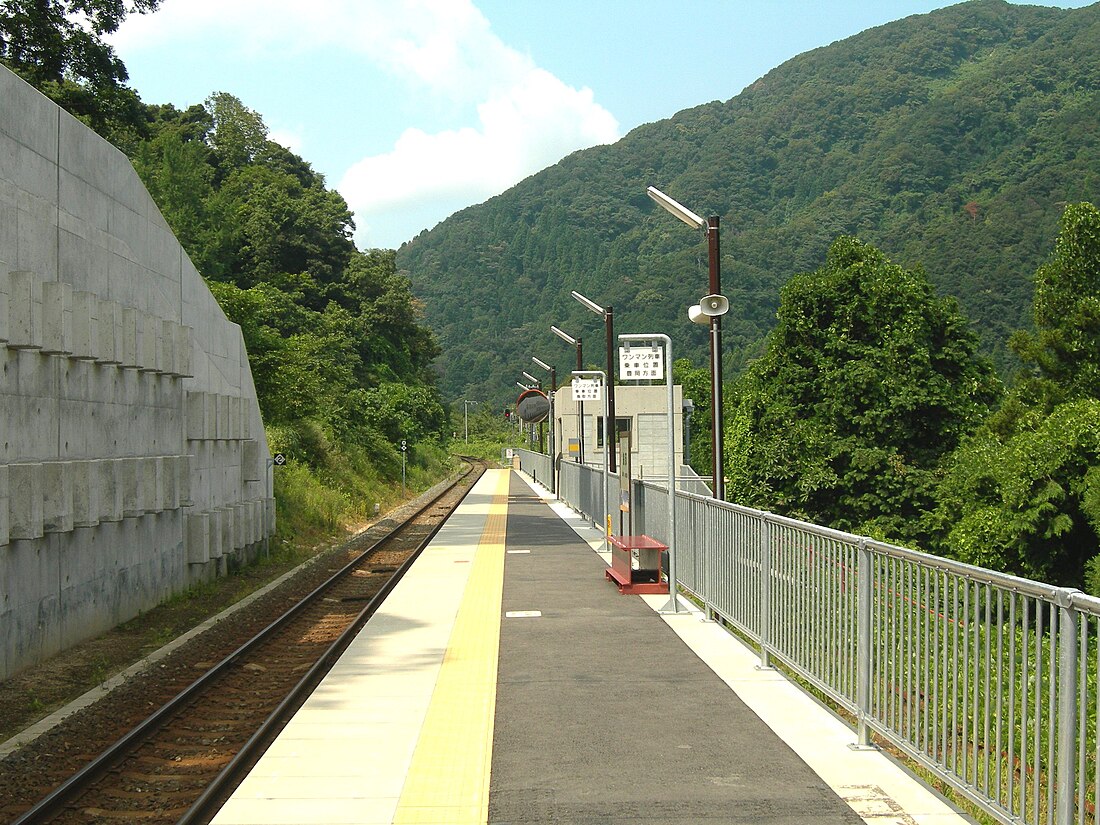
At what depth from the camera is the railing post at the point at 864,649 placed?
780 cm

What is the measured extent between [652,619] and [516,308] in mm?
158433

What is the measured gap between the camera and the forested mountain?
91.9m

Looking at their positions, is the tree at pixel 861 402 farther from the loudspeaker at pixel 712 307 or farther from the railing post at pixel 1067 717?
the railing post at pixel 1067 717

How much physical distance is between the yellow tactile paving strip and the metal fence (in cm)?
254

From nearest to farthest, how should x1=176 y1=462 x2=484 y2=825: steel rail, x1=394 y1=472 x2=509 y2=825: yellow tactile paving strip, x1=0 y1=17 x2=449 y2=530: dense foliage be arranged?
x1=394 y1=472 x2=509 y2=825: yellow tactile paving strip → x1=176 y1=462 x2=484 y2=825: steel rail → x1=0 y1=17 x2=449 y2=530: dense foliage

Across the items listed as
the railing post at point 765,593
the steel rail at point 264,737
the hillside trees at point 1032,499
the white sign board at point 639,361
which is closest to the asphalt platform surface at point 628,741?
the railing post at point 765,593

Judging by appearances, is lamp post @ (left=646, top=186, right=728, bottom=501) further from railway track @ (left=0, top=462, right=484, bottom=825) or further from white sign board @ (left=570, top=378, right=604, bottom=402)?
white sign board @ (left=570, top=378, right=604, bottom=402)

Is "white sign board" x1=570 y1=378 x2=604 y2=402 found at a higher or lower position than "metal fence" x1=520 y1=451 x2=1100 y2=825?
higher

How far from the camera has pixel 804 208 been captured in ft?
478

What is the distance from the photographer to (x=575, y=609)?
1485cm

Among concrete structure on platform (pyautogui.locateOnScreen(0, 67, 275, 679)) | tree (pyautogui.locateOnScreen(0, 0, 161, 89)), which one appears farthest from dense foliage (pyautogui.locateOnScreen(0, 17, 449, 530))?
concrete structure on platform (pyautogui.locateOnScreen(0, 67, 275, 679))

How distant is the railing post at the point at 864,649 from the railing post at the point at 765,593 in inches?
103

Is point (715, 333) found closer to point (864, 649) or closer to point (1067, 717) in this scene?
point (864, 649)

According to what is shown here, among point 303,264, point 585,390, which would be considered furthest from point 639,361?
point 303,264
